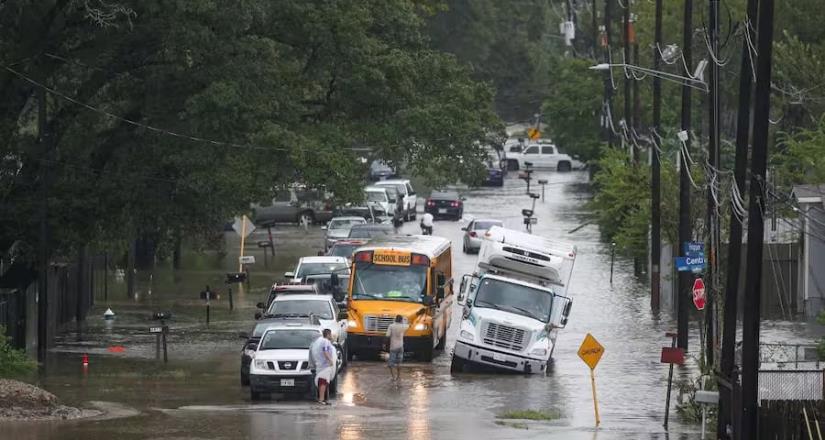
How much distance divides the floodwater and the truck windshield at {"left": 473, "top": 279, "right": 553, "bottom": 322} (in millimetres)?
1415

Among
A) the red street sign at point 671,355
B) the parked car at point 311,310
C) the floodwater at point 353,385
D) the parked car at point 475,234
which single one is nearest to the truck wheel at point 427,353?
the floodwater at point 353,385

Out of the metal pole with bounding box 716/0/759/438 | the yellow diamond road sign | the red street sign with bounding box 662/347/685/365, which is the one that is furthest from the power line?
the metal pole with bounding box 716/0/759/438

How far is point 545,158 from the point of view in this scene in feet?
351

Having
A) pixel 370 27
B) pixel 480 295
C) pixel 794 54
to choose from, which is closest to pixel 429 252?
pixel 480 295

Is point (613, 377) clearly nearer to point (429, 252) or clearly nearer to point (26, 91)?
point (429, 252)

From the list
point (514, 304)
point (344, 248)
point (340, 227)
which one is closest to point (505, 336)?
point (514, 304)

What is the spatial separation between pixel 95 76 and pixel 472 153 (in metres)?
13.1

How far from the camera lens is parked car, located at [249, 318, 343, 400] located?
28953 millimetres

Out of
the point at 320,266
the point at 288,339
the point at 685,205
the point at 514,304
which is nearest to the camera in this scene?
the point at 288,339

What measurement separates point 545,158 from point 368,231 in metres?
53.1

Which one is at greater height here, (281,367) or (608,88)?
(608,88)

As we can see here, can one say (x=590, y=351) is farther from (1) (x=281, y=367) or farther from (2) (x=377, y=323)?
(2) (x=377, y=323)

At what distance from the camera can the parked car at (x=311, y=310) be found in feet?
111

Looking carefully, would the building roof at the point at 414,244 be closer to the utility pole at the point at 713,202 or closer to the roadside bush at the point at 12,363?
the utility pole at the point at 713,202
